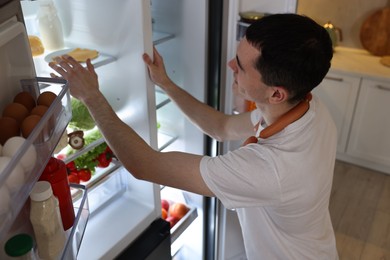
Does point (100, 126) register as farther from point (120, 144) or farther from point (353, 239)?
point (353, 239)

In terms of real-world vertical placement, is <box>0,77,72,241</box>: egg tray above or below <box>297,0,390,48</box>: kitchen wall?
above

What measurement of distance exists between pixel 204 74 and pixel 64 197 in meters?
0.90

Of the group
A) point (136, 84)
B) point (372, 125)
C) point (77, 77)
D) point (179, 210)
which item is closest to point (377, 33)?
point (372, 125)

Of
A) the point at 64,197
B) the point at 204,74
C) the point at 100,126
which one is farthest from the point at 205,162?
the point at 204,74

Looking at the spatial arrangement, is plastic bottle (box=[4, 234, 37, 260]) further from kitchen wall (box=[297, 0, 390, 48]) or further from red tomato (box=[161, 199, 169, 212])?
kitchen wall (box=[297, 0, 390, 48])

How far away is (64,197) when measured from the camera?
83 cm

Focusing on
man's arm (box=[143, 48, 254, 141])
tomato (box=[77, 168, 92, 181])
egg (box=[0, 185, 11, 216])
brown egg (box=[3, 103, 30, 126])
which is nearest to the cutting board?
man's arm (box=[143, 48, 254, 141])

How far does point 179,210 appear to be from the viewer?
1854 mm

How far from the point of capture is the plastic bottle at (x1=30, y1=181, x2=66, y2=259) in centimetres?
71

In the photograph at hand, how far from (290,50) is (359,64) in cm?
237

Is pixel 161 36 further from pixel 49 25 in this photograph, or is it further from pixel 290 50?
pixel 290 50

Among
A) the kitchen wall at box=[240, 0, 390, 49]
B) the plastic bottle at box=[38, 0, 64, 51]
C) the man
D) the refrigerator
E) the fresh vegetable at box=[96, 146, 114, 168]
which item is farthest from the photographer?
the kitchen wall at box=[240, 0, 390, 49]

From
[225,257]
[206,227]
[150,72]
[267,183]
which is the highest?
[150,72]

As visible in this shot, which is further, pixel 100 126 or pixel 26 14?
pixel 26 14
